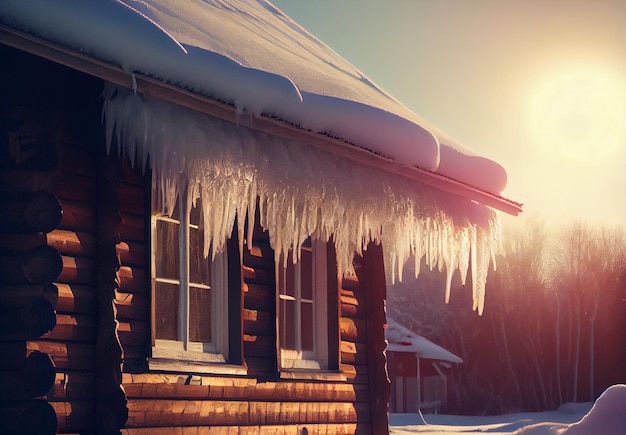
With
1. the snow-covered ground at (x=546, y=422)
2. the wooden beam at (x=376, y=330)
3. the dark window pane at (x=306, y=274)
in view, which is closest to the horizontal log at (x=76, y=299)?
the snow-covered ground at (x=546, y=422)

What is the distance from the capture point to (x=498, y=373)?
141 ft

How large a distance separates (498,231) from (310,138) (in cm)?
358

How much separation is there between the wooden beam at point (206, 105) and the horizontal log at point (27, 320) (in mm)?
1503

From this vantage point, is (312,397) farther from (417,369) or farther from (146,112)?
(417,369)

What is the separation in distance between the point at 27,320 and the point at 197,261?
194 centimetres

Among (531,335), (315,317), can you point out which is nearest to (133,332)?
(315,317)

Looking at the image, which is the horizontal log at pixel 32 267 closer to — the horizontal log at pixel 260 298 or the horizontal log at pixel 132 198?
the horizontal log at pixel 132 198

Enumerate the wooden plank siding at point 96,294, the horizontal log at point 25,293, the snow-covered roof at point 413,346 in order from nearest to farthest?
the horizontal log at point 25,293 → the wooden plank siding at point 96,294 → the snow-covered roof at point 413,346

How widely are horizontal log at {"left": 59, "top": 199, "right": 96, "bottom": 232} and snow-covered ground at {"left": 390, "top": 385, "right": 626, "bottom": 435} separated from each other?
340 cm

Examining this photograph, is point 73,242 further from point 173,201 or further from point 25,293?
point 173,201

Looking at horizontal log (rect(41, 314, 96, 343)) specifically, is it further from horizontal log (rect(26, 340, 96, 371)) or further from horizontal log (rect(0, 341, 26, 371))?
horizontal log (rect(0, 341, 26, 371))

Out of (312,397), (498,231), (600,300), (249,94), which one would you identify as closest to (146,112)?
(249,94)

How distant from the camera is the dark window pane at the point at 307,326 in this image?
31.4 ft

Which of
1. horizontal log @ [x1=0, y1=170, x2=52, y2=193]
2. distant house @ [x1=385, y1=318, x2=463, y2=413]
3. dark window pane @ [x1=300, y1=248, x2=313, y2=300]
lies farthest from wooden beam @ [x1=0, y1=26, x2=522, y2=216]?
distant house @ [x1=385, y1=318, x2=463, y2=413]
